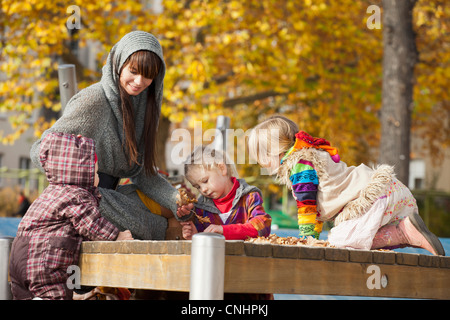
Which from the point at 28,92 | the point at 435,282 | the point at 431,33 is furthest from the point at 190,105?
the point at 435,282

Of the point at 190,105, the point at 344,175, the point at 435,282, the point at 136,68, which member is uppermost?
the point at 190,105

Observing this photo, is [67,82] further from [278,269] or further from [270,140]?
[278,269]

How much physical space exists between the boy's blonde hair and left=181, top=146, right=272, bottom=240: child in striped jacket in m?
0.24

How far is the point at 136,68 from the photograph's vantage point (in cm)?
356

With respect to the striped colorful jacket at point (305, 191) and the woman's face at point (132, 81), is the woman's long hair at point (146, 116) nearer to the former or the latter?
the woman's face at point (132, 81)

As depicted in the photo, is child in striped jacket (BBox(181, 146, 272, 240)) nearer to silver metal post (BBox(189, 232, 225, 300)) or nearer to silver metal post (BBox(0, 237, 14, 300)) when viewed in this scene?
silver metal post (BBox(0, 237, 14, 300))

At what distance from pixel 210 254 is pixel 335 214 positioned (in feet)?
5.39

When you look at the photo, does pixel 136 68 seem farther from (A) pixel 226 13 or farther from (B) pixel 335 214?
(A) pixel 226 13

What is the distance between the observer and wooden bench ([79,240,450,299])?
7.74 ft

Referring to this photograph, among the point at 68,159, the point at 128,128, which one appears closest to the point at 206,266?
the point at 68,159

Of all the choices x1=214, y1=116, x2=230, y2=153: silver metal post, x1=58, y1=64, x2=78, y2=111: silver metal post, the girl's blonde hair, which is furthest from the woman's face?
x1=214, y1=116, x2=230, y2=153: silver metal post

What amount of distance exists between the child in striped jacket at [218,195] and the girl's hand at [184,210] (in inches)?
3.0

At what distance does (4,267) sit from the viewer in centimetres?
294

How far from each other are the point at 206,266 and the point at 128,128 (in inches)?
66.2
